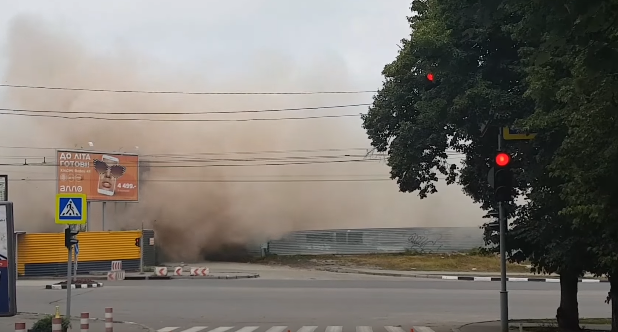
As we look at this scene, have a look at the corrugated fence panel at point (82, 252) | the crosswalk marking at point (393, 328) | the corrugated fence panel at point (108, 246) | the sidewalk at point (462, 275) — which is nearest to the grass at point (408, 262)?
the sidewalk at point (462, 275)

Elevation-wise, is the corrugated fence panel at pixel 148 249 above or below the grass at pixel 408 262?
above

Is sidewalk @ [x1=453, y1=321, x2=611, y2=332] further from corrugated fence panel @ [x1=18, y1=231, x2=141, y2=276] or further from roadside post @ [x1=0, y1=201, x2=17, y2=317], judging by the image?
corrugated fence panel @ [x1=18, y1=231, x2=141, y2=276]

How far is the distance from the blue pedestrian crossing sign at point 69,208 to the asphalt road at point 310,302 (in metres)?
4.05

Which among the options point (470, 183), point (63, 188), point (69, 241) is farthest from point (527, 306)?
point (63, 188)

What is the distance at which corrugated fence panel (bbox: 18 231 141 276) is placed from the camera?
42594 millimetres

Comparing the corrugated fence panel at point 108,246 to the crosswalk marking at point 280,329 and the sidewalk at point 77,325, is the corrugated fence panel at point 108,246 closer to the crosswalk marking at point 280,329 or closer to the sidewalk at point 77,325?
the sidewalk at point 77,325

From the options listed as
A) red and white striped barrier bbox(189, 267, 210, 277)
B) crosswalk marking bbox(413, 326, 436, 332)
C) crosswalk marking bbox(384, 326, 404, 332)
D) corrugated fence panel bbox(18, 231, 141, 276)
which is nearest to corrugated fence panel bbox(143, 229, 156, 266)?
corrugated fence panel bbox(18, 231, 141, 276)

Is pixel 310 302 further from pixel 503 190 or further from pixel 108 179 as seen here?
pixel 108 179

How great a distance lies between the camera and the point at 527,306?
940 inches

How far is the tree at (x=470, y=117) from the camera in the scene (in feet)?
45.4

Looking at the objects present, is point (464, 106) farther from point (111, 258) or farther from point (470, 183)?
point (111, 258)

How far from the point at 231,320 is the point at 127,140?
3520 centimetres

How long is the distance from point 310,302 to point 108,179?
23225 millimetres

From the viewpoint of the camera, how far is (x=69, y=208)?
50.3ft
